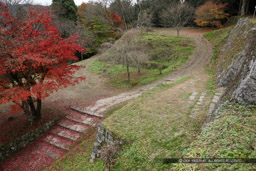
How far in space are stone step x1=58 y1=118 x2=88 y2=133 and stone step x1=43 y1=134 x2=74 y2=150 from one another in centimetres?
85

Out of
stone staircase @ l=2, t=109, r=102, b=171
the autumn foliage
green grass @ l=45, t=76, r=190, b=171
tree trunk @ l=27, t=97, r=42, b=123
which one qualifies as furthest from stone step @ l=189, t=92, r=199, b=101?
the autumn foliage

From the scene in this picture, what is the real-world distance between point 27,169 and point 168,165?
770cm

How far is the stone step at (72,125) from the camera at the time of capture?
32.9ft

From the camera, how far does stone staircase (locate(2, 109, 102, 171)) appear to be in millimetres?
8352

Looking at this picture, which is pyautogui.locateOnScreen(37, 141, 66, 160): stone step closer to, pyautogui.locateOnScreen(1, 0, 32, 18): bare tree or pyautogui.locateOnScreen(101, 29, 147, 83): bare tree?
pyautogui.locateOnScreen(101, 29, 147, 83): bare tree

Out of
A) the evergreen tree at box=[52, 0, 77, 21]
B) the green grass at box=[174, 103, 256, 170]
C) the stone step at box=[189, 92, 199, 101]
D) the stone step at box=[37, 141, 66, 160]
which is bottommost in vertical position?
the stone step at box=[37, 141, 66, 160]

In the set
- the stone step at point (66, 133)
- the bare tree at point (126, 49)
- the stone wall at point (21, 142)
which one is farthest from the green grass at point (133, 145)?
the bare tree at point (126, 49)

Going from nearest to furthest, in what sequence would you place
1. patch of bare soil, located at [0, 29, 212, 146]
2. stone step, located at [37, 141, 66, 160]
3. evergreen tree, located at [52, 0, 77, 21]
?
stone step, located at [37, 141, 66, 160] → patch of bare soil, located at [0, 29, 212, 146] → evergreen tree, located at [52, 0, 77, 21]

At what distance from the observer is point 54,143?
31.0 ft

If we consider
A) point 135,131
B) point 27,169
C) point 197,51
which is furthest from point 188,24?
point 27,169

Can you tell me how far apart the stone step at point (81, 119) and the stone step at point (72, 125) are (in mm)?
239

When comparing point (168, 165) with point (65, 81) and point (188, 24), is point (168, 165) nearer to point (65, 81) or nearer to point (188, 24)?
point (65, 81)

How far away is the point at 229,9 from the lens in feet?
88.5

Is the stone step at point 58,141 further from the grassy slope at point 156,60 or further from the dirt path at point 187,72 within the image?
the grassy slope at point 156,60
